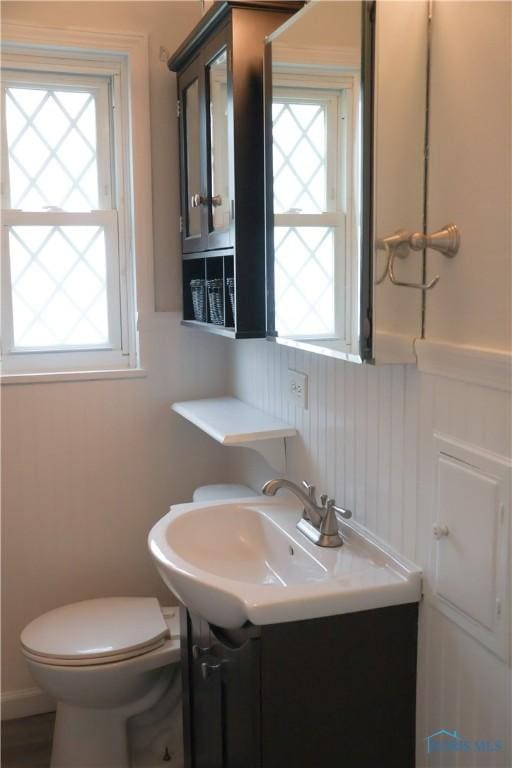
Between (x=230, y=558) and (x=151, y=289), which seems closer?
(x=230, y=558)

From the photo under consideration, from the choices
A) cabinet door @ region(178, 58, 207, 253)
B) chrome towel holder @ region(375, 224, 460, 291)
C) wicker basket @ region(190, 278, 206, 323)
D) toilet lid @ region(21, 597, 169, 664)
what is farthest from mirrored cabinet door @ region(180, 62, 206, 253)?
toilet lid @ region(21, 597, 169, 664)

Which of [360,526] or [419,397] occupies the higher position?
[419,397]

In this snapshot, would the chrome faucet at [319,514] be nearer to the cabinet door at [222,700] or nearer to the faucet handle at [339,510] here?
the faucet handle at [339,510]

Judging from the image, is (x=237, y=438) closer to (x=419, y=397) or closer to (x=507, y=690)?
(x=419, y=397)

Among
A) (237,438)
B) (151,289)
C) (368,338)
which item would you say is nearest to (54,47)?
(151,289)

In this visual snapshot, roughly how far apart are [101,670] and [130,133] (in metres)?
1.59

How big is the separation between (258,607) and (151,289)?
4.53 feet

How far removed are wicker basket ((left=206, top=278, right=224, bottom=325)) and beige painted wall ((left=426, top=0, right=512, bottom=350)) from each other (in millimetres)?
844

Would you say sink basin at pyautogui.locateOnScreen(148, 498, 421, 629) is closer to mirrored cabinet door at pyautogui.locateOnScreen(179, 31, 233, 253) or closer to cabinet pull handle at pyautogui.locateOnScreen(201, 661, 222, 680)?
cabinet pull handle at pyautogui.locateOnScreen(201, 661, 222, 680)

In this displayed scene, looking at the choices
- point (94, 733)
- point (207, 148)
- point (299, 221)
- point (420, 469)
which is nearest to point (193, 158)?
point (207, 148)

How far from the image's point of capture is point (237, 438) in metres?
1.98

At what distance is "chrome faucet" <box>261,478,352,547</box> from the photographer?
166 cm

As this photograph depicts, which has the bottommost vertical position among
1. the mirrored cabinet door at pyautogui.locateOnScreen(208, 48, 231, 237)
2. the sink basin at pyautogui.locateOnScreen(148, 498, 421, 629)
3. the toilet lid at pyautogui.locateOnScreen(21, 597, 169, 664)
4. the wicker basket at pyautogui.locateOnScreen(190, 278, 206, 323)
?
the toilet lid at pyautogui.locateOnScreen(21, 597, 169, 664)

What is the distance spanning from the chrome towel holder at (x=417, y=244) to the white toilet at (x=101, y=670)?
127cm
